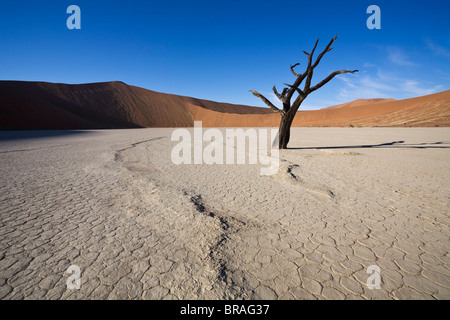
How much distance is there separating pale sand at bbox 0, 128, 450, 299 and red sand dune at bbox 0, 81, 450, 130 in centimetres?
3473

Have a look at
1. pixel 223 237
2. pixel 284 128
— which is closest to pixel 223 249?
pixel 223 237

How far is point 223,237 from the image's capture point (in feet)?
8.96

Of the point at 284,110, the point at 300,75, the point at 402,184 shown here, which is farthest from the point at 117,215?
the point at 300,75

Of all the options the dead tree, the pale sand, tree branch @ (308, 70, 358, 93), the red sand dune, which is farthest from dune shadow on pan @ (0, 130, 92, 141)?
tree branch @ (308, 70, 358, 93)

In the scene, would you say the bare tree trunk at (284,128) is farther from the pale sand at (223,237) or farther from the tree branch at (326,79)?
the pale sand at (223,237)

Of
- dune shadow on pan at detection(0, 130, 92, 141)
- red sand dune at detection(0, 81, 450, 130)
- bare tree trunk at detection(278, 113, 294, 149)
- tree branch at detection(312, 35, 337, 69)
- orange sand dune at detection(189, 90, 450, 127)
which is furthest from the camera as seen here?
orange sand dune at detection(189, 90, 450, 127)

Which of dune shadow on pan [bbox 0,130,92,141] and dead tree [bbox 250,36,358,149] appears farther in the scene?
dune shadow on pan [bbox 0,130,92,141]

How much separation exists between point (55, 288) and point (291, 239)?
2.62m

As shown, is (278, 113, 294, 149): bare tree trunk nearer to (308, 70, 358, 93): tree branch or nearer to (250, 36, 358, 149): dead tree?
(250, 36, 358, 149): dead tree

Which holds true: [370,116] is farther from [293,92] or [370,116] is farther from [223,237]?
[223,237]

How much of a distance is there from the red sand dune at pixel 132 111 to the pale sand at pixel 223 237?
34.7 meters

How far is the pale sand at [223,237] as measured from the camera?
1.90m

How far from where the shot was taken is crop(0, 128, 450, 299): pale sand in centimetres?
190

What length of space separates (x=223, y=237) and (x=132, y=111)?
57.0 m
